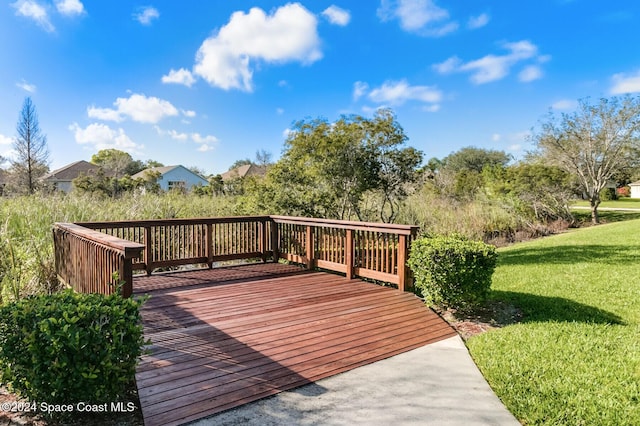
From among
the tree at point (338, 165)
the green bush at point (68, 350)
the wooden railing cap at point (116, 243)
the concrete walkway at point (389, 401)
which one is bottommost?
the concrete walkway at point (389, 401)

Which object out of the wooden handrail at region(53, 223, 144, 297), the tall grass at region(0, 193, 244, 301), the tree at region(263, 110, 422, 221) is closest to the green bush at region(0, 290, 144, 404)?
the wooden handrail at region(53, 223, 144, 297)

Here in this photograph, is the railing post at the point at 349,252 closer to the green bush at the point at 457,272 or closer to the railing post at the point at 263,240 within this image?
the green bush at the point at 457,272

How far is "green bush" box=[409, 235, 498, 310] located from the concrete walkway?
1.16 m

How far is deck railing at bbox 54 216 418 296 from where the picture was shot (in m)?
3.86

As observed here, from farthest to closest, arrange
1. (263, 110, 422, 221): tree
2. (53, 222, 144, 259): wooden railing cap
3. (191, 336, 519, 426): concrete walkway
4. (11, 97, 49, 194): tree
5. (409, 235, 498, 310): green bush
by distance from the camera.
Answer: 1. (11, 97, 49, 194): tree
2. (263, 110, 422, 221): tree
3. (409, 235, 498, 310): green bush
4. (53, 222, 144, 259): wooden railing cap
5. (191, 336, 519, 426): concrete walkway

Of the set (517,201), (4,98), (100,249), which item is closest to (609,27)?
(517,201)

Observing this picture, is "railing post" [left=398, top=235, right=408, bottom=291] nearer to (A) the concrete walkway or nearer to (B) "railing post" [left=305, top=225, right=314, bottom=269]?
(B) "railing post" [left=305, top=225, right=314, bottom=269]

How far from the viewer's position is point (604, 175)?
18.7m

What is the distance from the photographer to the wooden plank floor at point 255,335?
8.10 feet

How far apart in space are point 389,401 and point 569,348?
1.85 m

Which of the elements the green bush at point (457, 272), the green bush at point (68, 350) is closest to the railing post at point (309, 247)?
the green bush at point (457, 272)

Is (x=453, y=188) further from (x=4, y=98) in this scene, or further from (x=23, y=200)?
(x=4, y=98)

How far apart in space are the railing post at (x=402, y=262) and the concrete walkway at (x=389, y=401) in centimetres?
200

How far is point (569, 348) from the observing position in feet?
10.4
